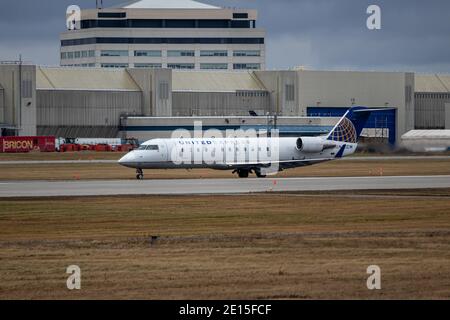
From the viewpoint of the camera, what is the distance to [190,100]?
130625 mm

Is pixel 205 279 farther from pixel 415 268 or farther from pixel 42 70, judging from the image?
pixel 42 70

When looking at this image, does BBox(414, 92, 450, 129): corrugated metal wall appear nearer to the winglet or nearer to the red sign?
the red sign

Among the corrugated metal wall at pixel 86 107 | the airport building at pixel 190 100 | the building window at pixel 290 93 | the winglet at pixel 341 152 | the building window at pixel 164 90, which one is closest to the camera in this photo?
the winglet at pixel 341 152

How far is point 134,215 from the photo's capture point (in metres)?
39.9

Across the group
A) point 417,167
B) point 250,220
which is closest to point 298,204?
point 250,220

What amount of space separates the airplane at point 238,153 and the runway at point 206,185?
116 inches

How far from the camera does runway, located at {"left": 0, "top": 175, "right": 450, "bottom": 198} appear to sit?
52781 mm

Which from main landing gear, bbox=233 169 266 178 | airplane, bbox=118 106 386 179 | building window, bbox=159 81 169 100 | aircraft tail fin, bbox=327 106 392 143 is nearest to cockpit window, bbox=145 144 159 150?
airplane, bbox=118 106 386 179

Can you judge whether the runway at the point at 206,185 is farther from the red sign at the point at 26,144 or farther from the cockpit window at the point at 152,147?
the red sign at the point at 26,144

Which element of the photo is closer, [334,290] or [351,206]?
[334,290]

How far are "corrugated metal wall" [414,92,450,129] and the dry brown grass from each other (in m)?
55.3

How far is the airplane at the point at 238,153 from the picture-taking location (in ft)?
221

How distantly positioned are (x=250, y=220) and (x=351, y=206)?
6.82 meters

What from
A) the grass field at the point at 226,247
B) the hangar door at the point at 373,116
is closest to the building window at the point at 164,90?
the hangar door at the point at 373,116
